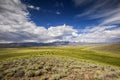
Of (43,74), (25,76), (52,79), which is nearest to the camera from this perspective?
(52,79)

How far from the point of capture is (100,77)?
15.5 m

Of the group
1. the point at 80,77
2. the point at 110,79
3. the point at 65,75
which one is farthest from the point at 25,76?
the point at 110,79

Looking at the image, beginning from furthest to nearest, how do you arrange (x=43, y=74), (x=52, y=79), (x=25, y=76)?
(x=43, y=74) < (x=25, y=76) < (x=52, y=79)

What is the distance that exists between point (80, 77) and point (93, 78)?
154cm

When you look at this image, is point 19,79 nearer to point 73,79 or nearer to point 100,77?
point 73,79

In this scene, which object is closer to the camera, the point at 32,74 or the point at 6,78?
the point at 6,78

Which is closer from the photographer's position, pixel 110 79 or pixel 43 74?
pixel 110 79

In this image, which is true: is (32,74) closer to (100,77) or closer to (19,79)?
(19,79)

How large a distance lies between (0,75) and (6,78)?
89cm

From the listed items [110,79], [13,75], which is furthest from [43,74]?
[110,79]

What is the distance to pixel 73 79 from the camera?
15375mm

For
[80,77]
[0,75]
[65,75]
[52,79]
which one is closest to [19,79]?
[0,75]

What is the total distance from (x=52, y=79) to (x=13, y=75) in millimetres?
5108

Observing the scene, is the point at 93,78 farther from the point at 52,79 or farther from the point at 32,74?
the point at 32,74
